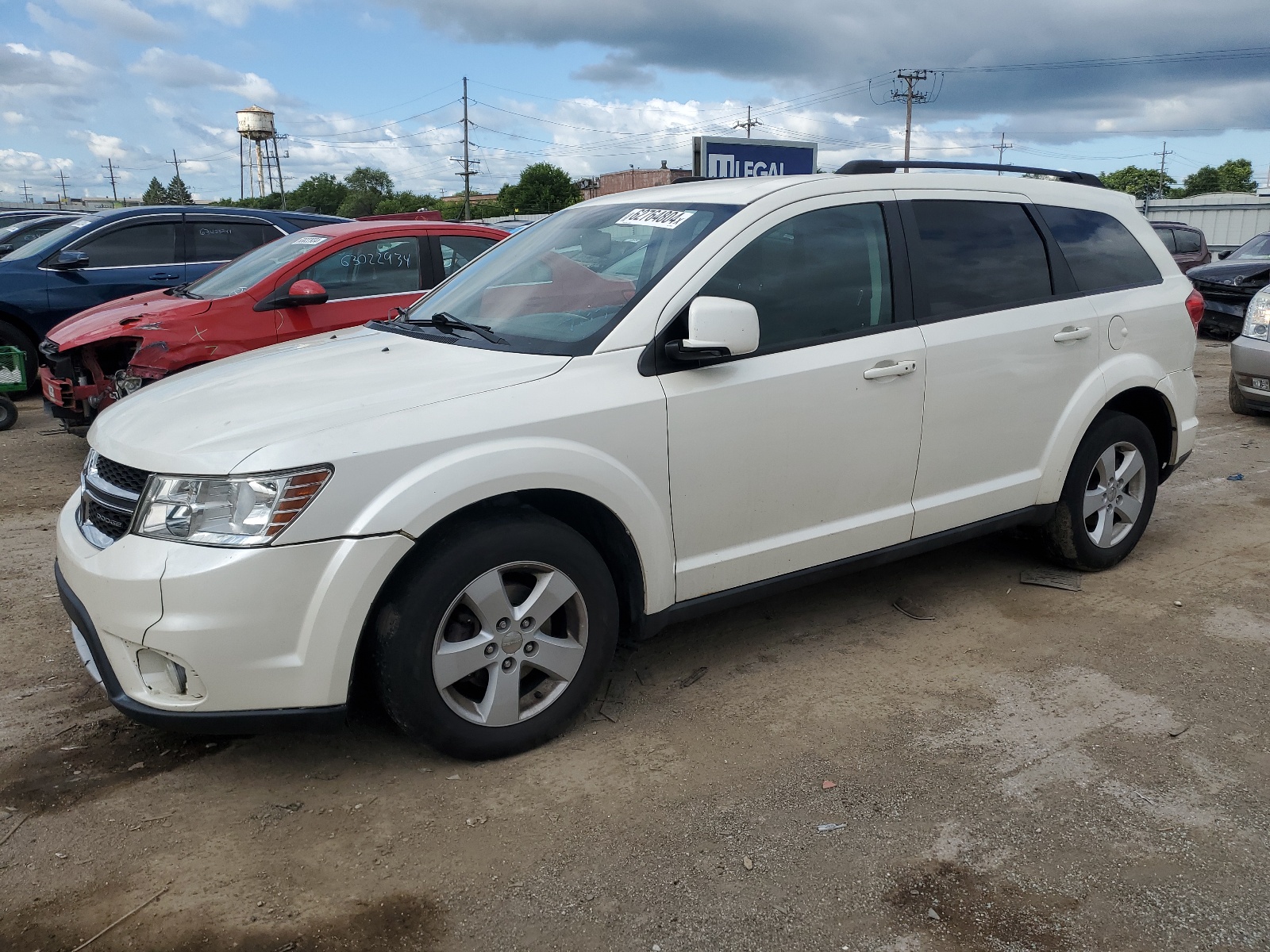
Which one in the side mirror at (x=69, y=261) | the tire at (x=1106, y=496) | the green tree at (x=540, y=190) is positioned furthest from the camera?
the green tree at (x=540, y=190)

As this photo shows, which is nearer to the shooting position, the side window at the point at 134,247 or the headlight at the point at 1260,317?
the headlight at the point at 1260,317

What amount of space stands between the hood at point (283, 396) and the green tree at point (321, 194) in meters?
106

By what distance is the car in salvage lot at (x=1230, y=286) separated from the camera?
13.0m

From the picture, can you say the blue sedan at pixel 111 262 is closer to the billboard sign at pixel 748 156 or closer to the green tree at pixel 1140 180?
the billboard sign at pixel 748 156

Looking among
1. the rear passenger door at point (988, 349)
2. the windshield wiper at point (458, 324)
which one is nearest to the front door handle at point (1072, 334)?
the rear passenger door at point (988, 349)

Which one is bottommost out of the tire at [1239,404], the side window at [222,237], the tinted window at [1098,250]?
the tire at [1239,404]

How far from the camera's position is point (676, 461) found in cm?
336

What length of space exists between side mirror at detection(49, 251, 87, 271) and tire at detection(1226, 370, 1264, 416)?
10004mm

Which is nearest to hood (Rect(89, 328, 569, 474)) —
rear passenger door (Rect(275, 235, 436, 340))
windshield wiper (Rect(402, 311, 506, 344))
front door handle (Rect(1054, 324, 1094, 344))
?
windshield wiper (Rect(402, 311, 506, 344))

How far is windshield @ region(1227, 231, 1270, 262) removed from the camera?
13.9 m

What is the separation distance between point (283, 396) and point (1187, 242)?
1722cm

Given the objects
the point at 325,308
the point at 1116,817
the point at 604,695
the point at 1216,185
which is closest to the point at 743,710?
the point at 604,695

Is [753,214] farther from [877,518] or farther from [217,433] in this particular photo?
[217,433]

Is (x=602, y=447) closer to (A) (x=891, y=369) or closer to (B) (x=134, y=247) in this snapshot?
(A) (x=891, y=369)
